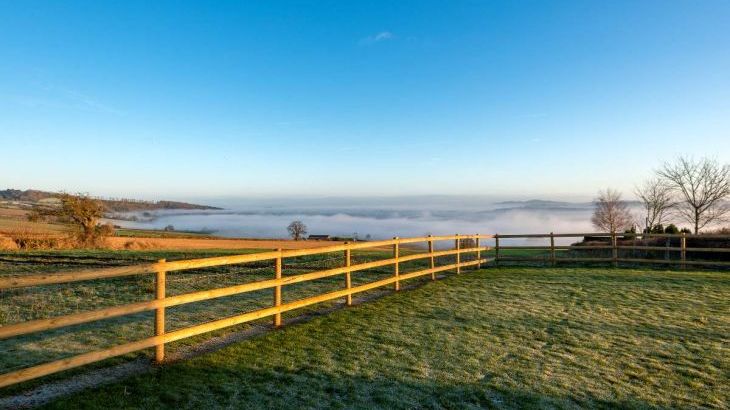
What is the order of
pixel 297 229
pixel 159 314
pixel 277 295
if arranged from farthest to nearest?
pixel 297 229 → pixel 277 295 → pixel 159 314

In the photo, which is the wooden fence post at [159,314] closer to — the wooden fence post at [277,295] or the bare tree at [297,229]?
the wooden fence post at [277,295]

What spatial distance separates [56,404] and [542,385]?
16.8 ft

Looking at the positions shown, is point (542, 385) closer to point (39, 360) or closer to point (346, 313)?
point (346, 313)

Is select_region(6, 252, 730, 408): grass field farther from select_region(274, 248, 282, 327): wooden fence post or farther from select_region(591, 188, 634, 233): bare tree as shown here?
select_region(591, 188, 634, 233): bare tree

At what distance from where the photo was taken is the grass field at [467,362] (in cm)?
467

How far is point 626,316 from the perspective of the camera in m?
8.59

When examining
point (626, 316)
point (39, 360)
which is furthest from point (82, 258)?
point (626, 316)

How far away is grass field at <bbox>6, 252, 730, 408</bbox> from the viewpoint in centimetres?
467

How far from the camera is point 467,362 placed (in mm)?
5844

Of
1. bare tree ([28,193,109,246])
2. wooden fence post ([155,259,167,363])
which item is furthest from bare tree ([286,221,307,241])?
wooden fence post ([155,259,167,363])

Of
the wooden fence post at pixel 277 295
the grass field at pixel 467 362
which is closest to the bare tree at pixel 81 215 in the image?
the wooden fence post at pixel 277 295

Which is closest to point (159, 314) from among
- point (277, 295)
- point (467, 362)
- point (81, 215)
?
point (277, 295)

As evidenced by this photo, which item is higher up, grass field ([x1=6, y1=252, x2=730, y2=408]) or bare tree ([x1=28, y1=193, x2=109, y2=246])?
bare tree ([x1=28, y1=193, x2=109, y2=246])

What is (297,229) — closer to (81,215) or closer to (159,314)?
(81,215)
